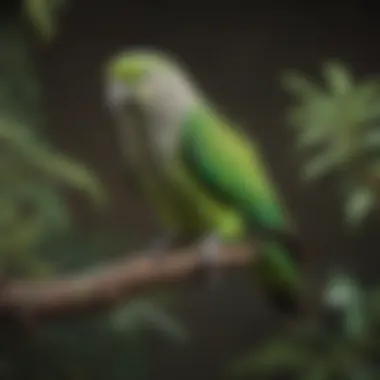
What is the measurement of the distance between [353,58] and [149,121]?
30 cm

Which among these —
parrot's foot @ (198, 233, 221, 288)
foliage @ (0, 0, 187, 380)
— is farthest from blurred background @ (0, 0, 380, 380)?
parrot's foot @ (198, 233, 221, 288)

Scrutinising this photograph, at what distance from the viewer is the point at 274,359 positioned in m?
0.93

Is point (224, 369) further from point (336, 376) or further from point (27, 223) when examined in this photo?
point (27, 223)

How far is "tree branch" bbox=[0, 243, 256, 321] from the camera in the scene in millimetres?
787

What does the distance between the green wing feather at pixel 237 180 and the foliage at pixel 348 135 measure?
58mm

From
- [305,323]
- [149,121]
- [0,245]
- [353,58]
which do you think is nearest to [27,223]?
[0,245]

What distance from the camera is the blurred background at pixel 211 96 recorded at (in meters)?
0.95

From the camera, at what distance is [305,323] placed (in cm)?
91

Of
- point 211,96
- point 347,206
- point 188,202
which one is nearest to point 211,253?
point 188,202

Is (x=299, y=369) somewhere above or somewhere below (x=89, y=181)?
below

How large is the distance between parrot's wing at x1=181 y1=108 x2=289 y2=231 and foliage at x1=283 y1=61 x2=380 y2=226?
6cm

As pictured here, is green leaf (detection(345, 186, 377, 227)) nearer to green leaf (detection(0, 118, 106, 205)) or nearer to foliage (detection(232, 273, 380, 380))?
foliage (detection(232, 273, 380, 380))

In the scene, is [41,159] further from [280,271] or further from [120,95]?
[280,271]

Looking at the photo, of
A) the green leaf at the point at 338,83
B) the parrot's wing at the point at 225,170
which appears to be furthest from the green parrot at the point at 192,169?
the green leaf at the point at 338,83
